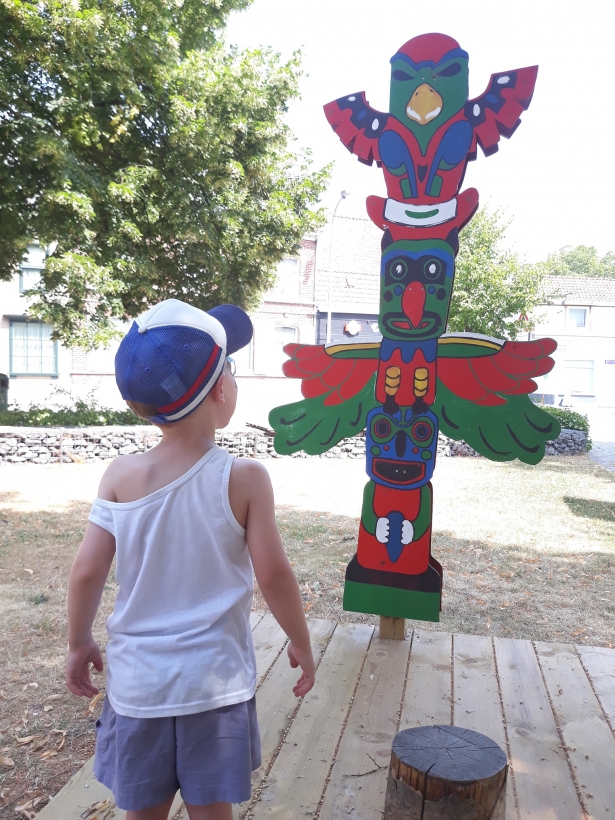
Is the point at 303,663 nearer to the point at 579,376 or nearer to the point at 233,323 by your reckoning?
the point at 233,323

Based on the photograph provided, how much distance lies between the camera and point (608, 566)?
5.97 metres

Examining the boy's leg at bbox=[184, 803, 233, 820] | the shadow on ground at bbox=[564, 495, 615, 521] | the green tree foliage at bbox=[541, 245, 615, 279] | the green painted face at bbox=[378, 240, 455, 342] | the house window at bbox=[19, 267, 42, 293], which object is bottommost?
the shadow on ground at bbox=[564, 495, 615, 521]

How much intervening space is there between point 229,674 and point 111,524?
0.42 metres

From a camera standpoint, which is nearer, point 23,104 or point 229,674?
point 229,674

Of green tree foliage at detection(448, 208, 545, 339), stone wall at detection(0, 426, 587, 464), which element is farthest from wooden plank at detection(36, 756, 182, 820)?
green tree foliage at detection(448, 208, 545, 339)

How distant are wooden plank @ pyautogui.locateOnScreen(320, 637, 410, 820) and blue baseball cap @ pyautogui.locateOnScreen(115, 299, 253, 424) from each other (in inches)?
56.0

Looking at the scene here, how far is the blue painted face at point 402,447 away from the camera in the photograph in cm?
324

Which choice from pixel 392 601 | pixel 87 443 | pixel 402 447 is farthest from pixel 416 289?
pixel 87 443

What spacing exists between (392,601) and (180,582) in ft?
6.72

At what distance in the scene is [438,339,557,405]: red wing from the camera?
10.4 feet

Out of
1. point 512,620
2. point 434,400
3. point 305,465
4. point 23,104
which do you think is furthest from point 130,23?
point 512,620

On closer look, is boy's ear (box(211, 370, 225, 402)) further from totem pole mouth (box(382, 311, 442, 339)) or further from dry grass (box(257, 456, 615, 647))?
dry grass (box(257, 456, 615, 647))

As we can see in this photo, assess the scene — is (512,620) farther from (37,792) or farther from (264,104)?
(264,104)

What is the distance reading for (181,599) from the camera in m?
1.45
